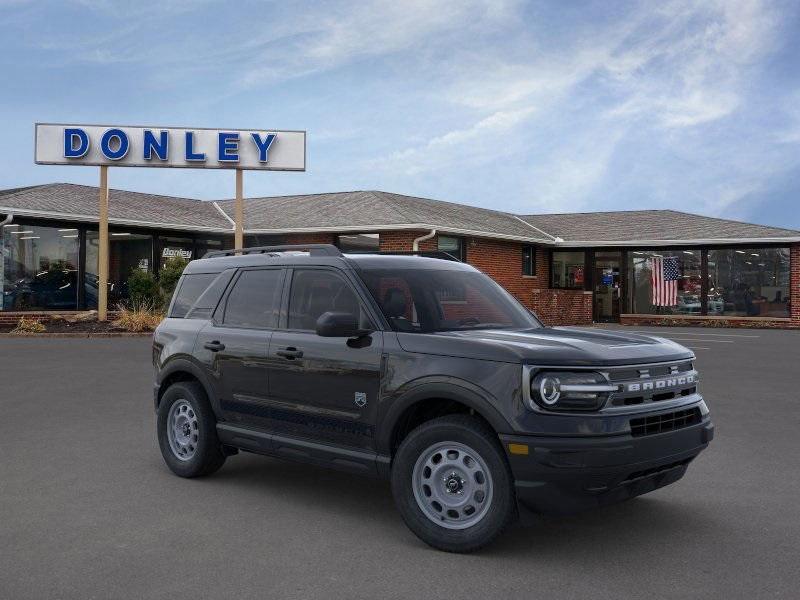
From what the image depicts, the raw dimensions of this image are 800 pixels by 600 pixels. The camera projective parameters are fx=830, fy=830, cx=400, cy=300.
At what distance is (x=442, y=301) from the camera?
602 cm

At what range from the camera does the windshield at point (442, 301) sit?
564cm

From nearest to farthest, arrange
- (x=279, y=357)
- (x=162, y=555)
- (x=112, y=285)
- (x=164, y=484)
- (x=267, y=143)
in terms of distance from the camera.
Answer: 1. (x=162, y=555)
2. (x=279, y=357)
3. (x=164, y=484)
4. (x=267, y=143)
5. (x=112, y=285)

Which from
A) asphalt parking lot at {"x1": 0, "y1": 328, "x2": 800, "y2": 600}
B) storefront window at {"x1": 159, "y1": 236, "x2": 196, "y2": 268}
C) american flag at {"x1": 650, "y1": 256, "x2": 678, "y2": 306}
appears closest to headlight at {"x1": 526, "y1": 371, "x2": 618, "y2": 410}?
asphalt parking lot at {"x1": 0, "y1": 328, "x2": 800, "y2": 600}

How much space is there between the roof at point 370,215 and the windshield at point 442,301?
66.3ft

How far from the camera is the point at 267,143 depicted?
2584 centimetres

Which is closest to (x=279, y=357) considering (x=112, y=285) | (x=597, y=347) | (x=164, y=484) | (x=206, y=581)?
(x=164, y=484)

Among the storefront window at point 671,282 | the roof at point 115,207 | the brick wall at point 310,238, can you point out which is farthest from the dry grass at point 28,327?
the storefront window at point 671,282

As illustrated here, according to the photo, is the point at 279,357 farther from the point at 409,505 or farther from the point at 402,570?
the point at 402,570

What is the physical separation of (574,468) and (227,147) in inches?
900

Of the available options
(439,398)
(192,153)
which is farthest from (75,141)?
(439,398)

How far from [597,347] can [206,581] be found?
256 centimetres

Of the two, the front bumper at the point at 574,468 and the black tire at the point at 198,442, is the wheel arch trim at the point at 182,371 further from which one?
the front bumper at the point at 574,468

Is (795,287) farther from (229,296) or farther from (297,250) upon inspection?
(229,296)

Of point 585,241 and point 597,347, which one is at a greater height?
point 585,241
